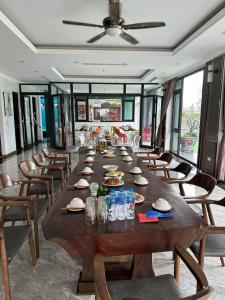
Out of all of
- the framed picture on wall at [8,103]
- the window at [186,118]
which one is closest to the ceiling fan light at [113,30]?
the window at [186,118]

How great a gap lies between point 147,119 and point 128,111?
2.69 feet

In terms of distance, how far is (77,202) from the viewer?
156 centimetres

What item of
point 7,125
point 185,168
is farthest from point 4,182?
point 7,125

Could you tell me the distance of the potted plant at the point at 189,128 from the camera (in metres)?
6.15

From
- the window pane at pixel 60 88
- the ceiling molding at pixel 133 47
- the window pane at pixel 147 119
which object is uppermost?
the ceiling molding at pixel 133 47

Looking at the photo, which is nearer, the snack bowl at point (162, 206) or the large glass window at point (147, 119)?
the snack bowl at point (162, 206)

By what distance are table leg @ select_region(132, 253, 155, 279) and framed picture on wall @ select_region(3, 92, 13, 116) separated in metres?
6.52

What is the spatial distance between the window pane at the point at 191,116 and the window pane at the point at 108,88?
8.99 ft

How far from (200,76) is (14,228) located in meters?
5.45

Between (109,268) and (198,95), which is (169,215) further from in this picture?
(198,95)

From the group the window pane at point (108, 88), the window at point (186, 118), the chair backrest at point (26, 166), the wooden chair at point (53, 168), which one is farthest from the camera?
the window pane at point (108, 88)

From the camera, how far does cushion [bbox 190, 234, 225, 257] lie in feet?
4.95

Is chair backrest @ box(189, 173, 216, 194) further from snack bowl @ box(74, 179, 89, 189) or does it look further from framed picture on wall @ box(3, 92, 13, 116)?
framed picture on wall @ box(3, 92, 13, 116)

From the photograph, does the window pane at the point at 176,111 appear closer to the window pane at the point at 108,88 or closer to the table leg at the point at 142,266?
the window pane at the point at 108,88
